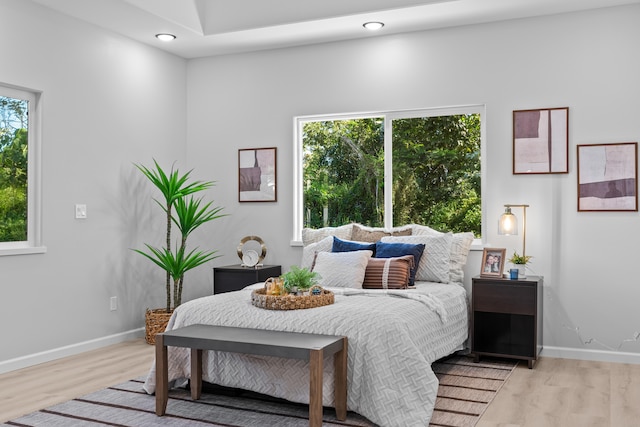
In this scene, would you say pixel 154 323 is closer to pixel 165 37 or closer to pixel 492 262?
pixel 165 37

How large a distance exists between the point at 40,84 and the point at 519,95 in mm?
3564

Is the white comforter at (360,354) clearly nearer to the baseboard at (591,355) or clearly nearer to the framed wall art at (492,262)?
the framed wall art at (492,262)

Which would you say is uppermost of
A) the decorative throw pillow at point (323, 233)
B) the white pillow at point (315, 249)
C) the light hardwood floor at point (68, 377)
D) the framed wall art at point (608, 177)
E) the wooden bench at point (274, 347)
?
the framed wall art at point (608, 177)

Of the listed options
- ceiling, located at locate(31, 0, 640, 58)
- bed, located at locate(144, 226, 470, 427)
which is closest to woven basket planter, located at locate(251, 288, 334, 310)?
bed, located at locate(144, 226, 470, 427)

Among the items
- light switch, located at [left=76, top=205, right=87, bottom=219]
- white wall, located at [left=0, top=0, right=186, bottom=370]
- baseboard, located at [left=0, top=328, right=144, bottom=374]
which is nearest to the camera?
baseboard, located at [left=0, top=328, right=144, bottom=374]

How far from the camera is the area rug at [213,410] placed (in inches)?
126

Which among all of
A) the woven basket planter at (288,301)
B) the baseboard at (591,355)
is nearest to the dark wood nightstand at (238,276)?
the woven basket planter at (288,301)

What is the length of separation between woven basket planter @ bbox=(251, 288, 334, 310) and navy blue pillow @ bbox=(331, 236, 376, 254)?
115cm

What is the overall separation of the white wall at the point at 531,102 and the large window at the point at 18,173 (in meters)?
1.95

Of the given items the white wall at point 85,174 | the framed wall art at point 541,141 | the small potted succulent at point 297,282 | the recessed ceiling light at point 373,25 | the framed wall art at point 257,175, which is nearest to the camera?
the small potted succulent at point 297,282

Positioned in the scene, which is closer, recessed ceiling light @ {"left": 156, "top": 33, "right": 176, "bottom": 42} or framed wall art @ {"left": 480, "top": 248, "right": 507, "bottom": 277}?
framed wall art @ {"left": 480, "top": 248, "right": 507, "bottom": 277}

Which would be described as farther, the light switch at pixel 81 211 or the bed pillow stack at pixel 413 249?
the light switch at pixel 81 211

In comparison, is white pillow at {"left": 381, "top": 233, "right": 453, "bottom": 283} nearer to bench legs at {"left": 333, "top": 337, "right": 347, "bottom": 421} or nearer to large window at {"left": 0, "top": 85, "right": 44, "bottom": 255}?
bench legs at {"left": 333, "top": 337, "right": 347, "bottom": 421}

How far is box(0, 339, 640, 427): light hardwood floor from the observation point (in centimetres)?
330
